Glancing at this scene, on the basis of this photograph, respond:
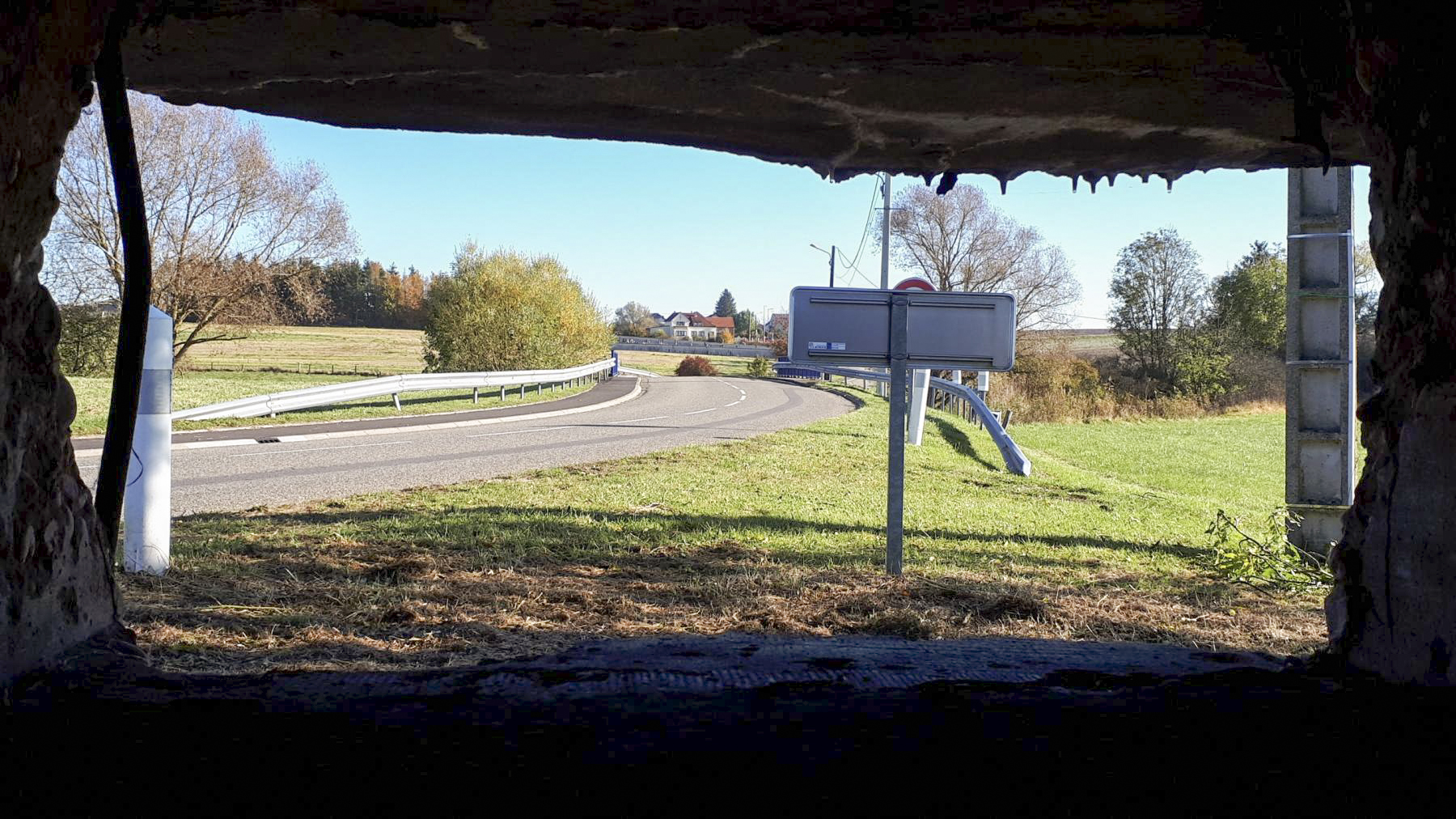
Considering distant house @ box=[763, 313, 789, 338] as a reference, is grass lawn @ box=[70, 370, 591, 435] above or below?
below

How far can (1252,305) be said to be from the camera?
142 ft

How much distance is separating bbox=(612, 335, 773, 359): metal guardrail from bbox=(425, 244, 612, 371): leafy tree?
32.7 metres

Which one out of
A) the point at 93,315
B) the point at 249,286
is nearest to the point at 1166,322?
the point at 249,286

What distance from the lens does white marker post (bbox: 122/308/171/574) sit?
5.17 m

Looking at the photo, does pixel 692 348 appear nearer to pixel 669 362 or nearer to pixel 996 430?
pixel 669 362

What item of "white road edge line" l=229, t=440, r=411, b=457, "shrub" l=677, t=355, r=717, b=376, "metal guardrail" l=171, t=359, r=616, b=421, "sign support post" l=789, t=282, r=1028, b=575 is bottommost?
"white road edge line" l=229, t=440, r=411, b=457

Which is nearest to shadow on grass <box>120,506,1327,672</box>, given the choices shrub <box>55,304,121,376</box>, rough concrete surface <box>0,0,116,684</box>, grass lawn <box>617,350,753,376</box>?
rough concrete surface <box>0,0,116,684</box>

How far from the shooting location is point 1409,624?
180 cm

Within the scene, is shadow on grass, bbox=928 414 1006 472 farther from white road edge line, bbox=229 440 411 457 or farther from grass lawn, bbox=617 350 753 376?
grass lawn, bbox=617 350 753 376

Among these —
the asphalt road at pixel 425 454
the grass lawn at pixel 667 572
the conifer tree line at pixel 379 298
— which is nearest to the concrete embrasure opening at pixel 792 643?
the grass lawn at pixel 667 572

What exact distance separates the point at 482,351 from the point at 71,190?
13.3 metres

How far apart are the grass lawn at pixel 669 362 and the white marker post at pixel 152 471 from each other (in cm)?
4866

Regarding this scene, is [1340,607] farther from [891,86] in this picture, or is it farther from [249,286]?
[249,286]

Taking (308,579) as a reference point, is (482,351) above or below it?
above
